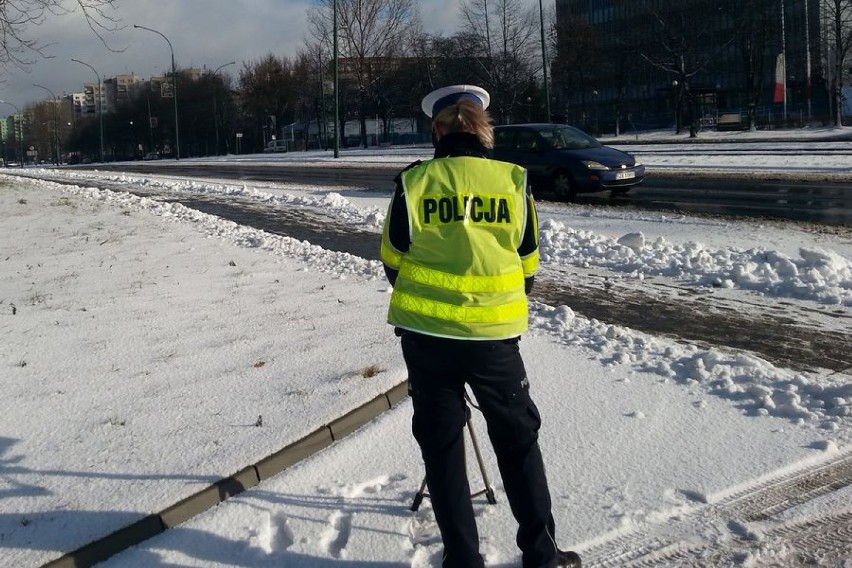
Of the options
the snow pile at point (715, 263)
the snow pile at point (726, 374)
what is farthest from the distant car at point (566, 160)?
the snow pile at point (726, 374)

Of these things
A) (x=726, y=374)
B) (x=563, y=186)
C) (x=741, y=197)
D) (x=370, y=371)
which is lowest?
(x=726, y=374)

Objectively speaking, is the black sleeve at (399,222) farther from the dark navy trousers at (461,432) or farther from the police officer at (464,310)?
the dark navy trousers at (461,432)

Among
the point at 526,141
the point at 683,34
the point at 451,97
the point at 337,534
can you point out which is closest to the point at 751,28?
the point at 683,34

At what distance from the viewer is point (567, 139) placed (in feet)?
60.7

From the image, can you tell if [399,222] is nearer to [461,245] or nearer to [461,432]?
[461,245]

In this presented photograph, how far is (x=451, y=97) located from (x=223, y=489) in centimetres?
214

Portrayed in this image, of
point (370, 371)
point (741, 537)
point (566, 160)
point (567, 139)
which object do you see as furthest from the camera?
point (567, 139)

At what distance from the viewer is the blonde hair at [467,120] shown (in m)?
2.97

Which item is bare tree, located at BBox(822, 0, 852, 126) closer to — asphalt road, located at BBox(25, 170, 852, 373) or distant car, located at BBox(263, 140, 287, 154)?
asphalt road, located at BBox(25, 170, 852, 373)

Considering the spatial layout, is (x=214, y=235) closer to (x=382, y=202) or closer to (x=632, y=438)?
(x=382, y=202)

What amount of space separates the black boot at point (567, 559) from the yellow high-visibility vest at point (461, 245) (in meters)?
0.90

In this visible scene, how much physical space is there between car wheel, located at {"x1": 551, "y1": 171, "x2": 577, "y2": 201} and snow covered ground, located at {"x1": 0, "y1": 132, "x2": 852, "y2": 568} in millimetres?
8997

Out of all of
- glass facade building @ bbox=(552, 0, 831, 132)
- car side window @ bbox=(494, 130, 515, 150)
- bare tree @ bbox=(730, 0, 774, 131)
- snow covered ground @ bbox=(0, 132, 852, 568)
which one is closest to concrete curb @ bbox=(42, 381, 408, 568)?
snow covered ground @ bbox=(0, 132, 852, 568)

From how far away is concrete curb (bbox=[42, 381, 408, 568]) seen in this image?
3.42 metres
